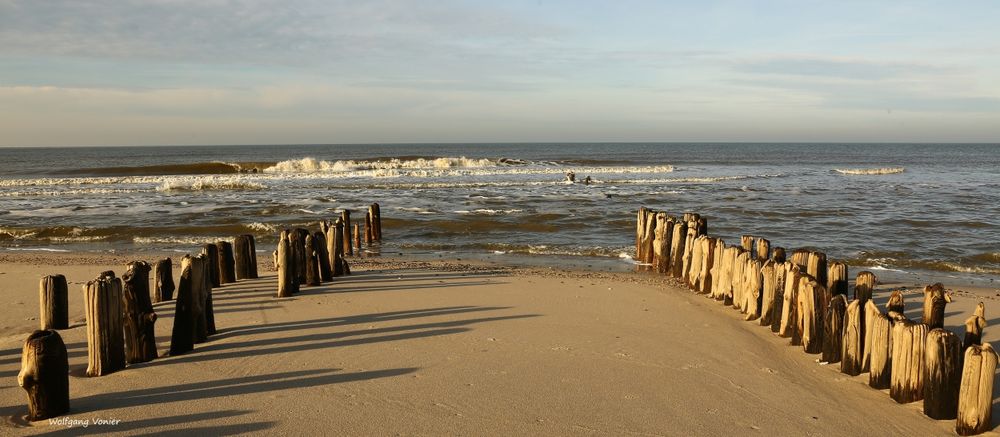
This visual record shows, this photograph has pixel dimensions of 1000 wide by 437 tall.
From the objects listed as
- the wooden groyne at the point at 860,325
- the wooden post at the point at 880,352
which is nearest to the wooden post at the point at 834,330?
the wooden groyne at the point at 860,325

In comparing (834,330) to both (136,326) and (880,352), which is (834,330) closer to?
(880,352)

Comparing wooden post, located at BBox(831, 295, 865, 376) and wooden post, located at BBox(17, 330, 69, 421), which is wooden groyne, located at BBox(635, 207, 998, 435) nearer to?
wooden post, located at BBox(831, 295, 865, 376)

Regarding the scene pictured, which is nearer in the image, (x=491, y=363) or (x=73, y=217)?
(x=491, y=363)

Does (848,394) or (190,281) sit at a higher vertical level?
(190,281)

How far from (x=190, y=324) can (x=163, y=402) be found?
1.58m

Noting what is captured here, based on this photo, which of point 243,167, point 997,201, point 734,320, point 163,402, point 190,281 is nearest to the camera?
point 163,402

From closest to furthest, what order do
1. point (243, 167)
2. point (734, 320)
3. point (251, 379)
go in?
point (251, 379)
point (734, 320)
point (243, 167)

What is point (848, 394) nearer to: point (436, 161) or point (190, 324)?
point (190, 324)

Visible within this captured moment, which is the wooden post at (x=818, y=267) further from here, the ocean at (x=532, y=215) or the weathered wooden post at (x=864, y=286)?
the ocean at (x=532, y=215)

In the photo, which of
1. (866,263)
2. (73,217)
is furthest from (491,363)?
(73,217)

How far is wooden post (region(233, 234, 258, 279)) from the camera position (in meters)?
10.7

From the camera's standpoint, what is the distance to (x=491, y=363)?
21.4 ft

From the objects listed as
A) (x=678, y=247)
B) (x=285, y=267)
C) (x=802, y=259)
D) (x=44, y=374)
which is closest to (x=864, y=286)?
(x=802, y=259)

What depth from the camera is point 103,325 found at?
593cm
